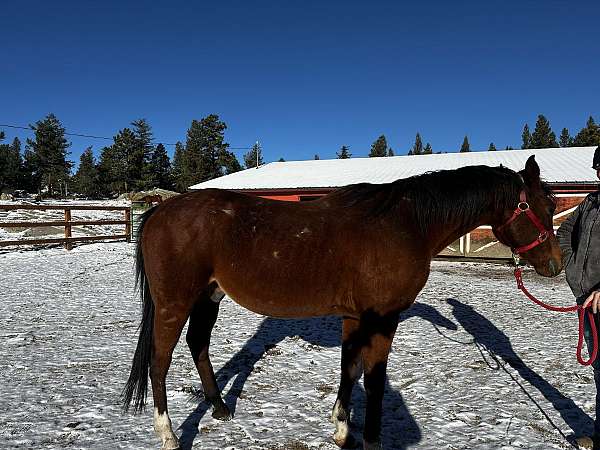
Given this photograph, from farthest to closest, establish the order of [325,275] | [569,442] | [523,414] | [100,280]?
1. [100,280]
2. [523,414]
3. [569,442]
4. [325,275]

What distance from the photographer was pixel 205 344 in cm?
356

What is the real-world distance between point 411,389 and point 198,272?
8.16 feet

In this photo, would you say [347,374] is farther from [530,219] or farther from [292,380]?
[530,219]

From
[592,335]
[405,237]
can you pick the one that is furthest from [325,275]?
[592,335]

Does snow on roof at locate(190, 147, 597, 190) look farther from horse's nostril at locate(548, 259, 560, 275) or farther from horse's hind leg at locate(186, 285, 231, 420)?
horse's hind leg at locate(186, 285, 231, 420)

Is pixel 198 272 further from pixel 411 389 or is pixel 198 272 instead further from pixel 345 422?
pixel 411 389

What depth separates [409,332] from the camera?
5.82m

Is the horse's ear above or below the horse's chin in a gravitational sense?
above

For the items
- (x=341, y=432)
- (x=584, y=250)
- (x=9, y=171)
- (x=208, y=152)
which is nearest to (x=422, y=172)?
(x=584, y=250)

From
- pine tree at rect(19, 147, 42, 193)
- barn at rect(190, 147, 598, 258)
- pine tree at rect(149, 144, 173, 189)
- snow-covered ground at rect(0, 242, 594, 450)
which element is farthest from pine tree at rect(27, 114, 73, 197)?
snow-covered ground at rect(0, 242, 594, 450)

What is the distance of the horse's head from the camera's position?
10.3 feet

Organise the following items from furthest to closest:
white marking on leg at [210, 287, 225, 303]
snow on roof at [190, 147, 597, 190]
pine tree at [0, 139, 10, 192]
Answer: pine tree at [0, 139, 10, 192]
snow on roof at [190, 147, 597, 190]
white marking on leg at [210, 287, 225, 303]

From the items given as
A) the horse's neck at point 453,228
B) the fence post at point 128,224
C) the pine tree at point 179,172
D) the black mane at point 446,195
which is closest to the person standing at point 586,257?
the black mane at point 446,195

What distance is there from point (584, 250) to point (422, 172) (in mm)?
15145
